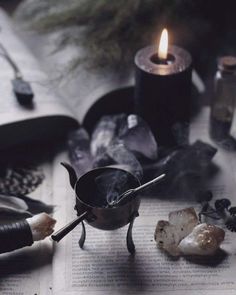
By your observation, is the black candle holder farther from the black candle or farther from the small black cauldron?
the small black cauldron

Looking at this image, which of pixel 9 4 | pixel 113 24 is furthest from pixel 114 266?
pixel 9 4

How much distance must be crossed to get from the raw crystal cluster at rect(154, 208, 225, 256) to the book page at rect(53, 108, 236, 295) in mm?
14

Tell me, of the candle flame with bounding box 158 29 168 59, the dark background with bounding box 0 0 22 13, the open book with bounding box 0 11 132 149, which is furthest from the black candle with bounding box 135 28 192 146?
the dark background with bounding box 0 0 22 13

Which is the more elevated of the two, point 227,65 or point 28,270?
point 227,65

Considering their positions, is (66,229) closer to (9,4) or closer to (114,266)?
(114,266)

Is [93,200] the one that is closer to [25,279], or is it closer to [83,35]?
[25,279]

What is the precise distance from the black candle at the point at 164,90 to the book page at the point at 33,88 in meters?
0.15

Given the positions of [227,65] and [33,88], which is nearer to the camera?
[227,65]

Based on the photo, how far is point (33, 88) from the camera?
114cm

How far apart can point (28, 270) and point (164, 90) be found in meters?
0.38

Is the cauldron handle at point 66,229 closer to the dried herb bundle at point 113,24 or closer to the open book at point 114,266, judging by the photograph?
the open book at point 114,266

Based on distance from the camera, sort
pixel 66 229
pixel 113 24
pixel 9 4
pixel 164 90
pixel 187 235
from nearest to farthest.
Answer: pixel 66 229
pixel 187 235
pixel 164 90
pixel 113 24
pixel 9 4

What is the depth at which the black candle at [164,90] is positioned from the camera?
100 centimetres

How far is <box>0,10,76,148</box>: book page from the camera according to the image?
107 centimetres
